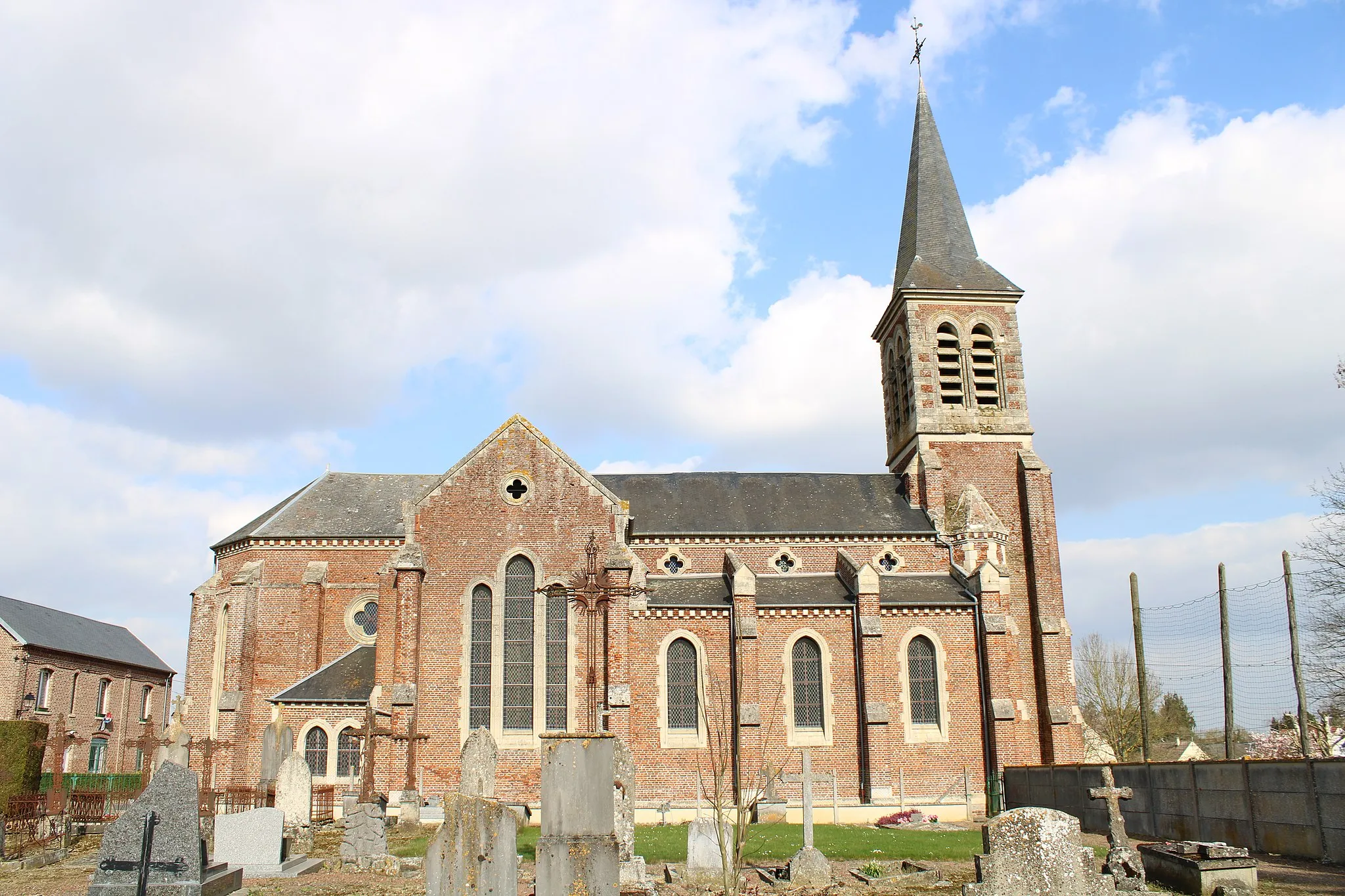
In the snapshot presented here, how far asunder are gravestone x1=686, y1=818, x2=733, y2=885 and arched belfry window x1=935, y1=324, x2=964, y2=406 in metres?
21.1

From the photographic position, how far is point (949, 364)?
32.9 metres

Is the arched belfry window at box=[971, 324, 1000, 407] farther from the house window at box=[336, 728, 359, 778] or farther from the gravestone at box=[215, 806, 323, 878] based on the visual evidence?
the gravestone at box=[215, 806, 323, 878]

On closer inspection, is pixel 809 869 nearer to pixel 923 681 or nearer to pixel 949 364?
pixel 923 681

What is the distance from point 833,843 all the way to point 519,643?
33.1 feet

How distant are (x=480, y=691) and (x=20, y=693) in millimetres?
28145

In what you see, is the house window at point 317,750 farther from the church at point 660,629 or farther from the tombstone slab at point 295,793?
the tombstone slab at point 295,793

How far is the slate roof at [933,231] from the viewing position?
33.7 metres

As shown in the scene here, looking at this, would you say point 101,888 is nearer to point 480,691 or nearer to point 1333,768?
point 480,691

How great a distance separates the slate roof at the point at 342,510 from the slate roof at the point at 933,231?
18682mm

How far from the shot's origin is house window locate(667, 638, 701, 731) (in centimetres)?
2556

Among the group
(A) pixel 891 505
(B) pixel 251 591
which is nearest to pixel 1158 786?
(A) pixel 891 505

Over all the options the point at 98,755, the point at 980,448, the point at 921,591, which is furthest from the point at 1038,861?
the point at 98,755

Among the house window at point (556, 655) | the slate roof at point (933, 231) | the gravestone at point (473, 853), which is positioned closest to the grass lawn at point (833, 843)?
the house window at point (556, 655)

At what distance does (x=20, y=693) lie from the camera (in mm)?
40625
